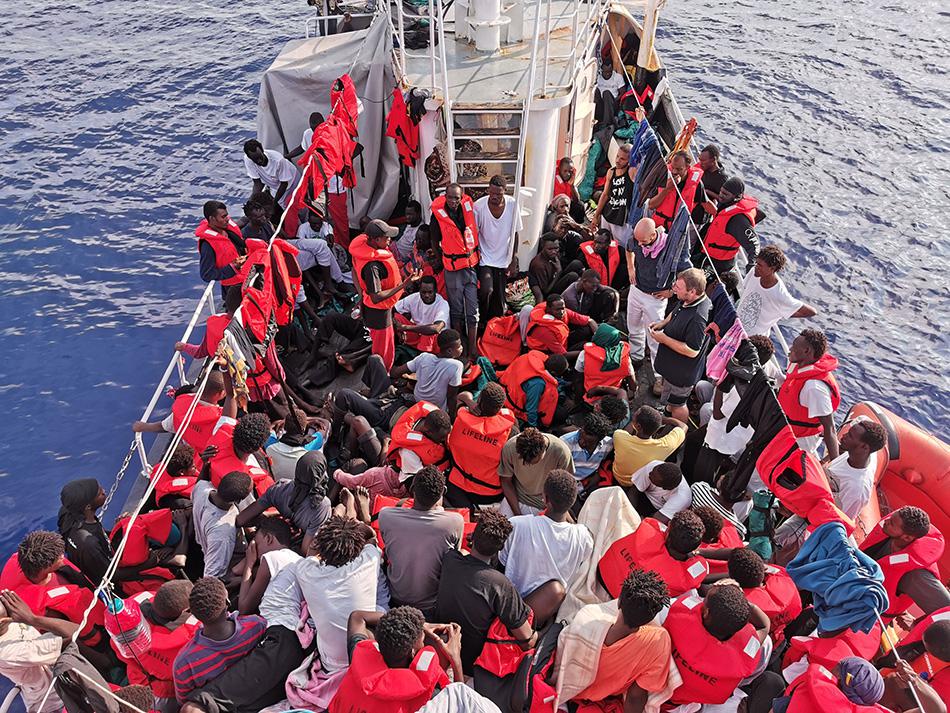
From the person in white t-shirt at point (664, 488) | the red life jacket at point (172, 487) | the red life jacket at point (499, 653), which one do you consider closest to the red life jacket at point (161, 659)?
the red life jacket at point (172, 487)

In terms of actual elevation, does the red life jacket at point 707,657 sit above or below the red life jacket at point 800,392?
below

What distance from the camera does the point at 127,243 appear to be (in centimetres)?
1366

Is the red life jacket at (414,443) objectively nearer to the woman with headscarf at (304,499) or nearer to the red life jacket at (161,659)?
the woman with headscarf at (304,499)

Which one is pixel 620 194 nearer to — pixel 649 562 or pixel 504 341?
pixel 504 341

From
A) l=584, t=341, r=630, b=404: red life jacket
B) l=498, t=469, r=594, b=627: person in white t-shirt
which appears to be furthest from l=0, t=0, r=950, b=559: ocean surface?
l=498, t=469, r=594, b=627: person in white t-shirt

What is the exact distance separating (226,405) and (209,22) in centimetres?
2073

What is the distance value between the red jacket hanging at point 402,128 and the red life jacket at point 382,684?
6413 millimetres

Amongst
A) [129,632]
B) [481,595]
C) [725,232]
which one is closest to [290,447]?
[129,632]

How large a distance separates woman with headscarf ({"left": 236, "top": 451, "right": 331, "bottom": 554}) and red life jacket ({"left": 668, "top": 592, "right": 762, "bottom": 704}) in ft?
7.77

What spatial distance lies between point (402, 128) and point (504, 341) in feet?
9.94

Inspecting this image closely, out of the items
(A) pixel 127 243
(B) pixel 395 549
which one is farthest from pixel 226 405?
(A) pixel 127 243

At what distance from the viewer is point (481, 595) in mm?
4258

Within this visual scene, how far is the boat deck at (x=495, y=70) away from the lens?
831 cm

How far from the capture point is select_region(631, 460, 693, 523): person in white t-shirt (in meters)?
5.27
